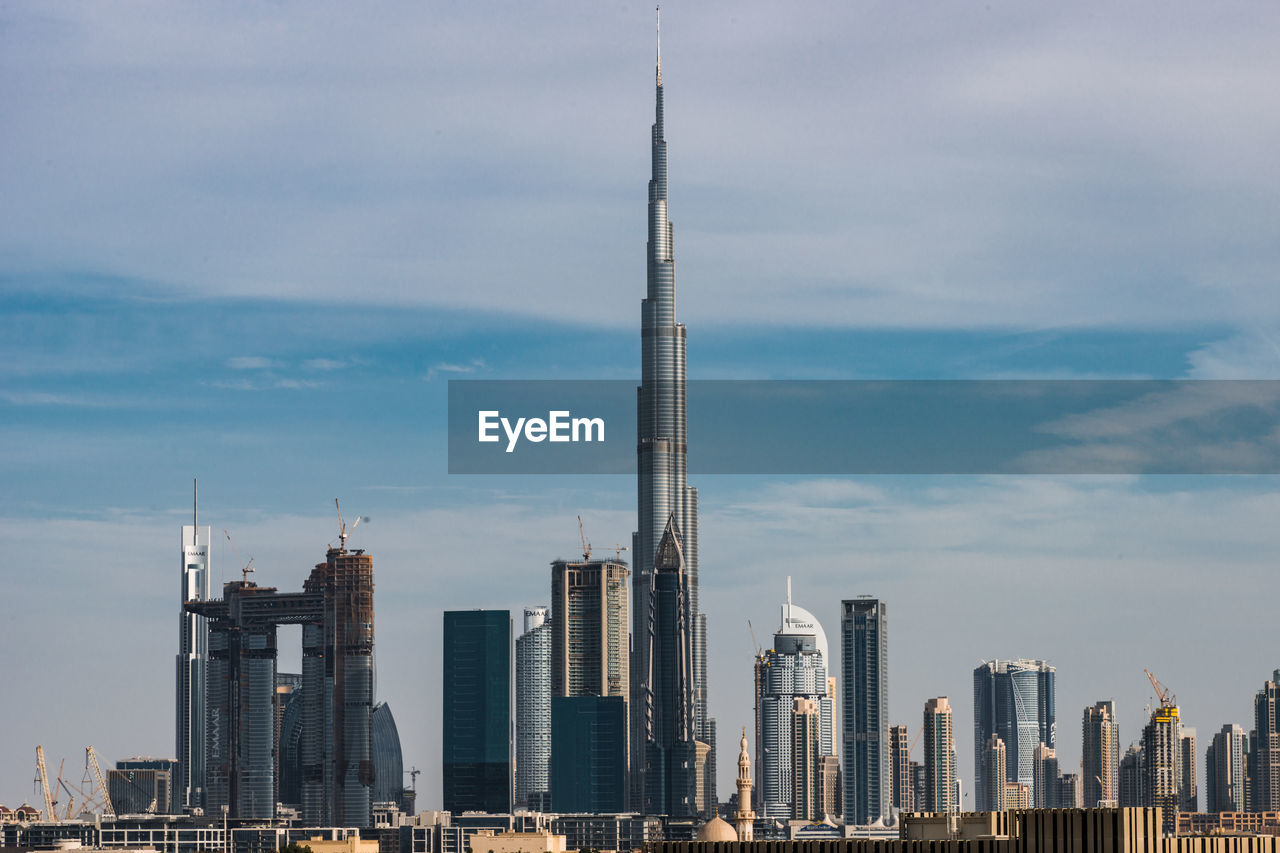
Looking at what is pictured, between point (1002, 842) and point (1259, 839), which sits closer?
point (1002, 842)

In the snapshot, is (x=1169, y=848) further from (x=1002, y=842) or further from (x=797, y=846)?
(x=797, y=846)

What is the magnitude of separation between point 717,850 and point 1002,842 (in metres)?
15.5

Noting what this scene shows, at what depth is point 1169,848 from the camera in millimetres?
102062

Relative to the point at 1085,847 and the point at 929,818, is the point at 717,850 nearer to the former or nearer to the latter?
the point at 929,818

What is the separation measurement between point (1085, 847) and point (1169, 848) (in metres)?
4.85

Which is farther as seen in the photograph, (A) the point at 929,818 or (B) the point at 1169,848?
(A) the point at 929,818

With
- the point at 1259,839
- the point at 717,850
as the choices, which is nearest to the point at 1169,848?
the point at 1259,839

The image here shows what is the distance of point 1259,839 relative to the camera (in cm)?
11462

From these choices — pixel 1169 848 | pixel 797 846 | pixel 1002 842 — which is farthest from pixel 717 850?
pixel 1169 848

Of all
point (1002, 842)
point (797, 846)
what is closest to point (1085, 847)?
point (1002, 842)

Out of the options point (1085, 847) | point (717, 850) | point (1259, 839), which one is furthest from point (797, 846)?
point (1259, 839)

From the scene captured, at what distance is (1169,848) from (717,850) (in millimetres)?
22252

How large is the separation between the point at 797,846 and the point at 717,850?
5036 mm

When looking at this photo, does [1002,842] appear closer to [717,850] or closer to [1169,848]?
[1169,848]
